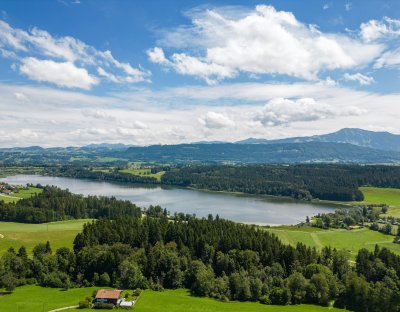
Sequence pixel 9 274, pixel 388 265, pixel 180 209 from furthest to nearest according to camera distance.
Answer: pixel 180 209 < pixel 388 265 < pixel 9 274

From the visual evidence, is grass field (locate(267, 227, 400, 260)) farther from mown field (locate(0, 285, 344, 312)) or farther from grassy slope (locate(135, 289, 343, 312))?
mown field (locate(0, 285, 344, 312))

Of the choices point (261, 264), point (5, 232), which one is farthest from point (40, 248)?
point (261, 264)

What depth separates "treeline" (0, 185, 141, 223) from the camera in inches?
5079

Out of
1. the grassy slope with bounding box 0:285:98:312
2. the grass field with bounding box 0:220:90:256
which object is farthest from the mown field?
the grass field with bounding box 0:220:90:256

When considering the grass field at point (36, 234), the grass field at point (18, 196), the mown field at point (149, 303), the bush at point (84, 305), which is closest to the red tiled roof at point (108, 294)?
the bush at point (84, 305)

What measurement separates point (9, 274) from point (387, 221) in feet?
394

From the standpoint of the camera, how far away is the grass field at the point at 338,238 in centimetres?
10056

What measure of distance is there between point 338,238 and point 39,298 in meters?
79.7

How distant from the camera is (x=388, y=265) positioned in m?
70.4

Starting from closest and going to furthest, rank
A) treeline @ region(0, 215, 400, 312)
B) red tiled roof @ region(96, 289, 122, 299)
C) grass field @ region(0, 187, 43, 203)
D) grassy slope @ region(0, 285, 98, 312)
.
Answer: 1. grassy slope @ region(0, 285, 98, 312)
2. red tiled roof @ region(96, 289, 122, 299)
3. treeline @ region(0, 215, 400, 312)
4. grass field @ region(0, 187, 43, 203)

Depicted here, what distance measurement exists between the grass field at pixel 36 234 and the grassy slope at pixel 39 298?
2298cm

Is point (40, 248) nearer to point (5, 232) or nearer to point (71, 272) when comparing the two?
point (71, 272)

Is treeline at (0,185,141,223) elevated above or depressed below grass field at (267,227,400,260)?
above

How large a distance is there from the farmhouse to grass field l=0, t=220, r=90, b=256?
33239 millimetres
